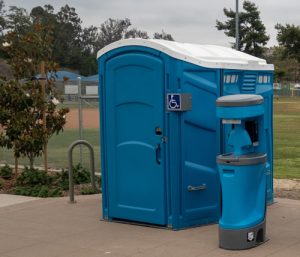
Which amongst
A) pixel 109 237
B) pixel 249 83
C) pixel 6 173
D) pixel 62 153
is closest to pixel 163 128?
pixel 109 237

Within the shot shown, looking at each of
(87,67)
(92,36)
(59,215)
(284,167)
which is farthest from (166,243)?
(92,36)

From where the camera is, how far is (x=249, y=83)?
7.83 meters

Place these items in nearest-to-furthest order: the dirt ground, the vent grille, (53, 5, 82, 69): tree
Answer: the vent grille → the dirt ground → (53, 5, 82, 69): tree

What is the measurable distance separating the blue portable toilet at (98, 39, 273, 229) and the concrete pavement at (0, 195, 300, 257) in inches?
12.3

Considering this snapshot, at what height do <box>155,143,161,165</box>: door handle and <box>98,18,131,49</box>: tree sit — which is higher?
<box>98,18,131,49</box>: tree

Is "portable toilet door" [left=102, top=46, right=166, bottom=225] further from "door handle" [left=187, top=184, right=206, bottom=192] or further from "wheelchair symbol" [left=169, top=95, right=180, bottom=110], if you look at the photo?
"door handle" [left=187, top=184, right=206, bottom=192]

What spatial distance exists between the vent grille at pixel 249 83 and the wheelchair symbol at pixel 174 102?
4.40 ft

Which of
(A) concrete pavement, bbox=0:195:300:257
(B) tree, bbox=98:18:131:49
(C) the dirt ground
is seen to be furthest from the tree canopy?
(A) concrete pavement, bbox=0:195:300:257

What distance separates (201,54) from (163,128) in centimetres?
109

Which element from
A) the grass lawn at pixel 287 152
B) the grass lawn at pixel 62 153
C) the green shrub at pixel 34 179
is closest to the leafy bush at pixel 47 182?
the green shrub at pixel 34 179

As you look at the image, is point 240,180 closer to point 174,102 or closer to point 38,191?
point 174,102

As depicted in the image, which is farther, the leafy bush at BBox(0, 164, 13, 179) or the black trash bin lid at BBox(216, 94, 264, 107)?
the leafy bush at BBox(0, 164, 13, 179)

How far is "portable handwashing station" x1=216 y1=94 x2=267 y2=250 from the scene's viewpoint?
592 centimetres

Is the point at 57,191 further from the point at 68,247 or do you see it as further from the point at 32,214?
the point at 68,247
